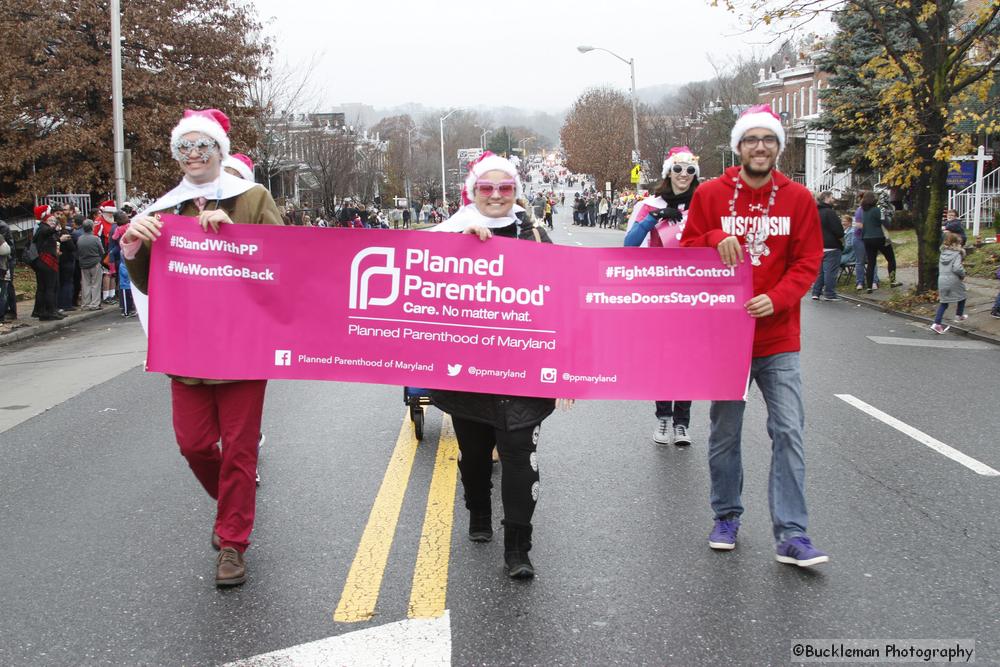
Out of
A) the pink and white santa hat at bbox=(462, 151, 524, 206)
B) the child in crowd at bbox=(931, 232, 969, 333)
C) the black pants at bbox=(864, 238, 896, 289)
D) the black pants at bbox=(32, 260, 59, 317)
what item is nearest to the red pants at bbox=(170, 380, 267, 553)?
the pink and white santa hat at bbox=(462, 151, 524, 206)

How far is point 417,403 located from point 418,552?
220 centimetres

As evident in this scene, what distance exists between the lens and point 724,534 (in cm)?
478

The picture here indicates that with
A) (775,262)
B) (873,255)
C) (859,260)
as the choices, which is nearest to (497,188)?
(775,262)

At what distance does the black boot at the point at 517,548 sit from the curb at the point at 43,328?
41.3 feet

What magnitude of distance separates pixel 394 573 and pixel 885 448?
4.16 meters

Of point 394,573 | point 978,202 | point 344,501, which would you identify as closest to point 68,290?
point 344,501

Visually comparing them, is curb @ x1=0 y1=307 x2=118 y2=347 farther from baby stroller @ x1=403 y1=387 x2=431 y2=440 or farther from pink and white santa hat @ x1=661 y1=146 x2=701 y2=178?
pink and white santa hat @ x1=661 y1=146 x2=701 y2=178

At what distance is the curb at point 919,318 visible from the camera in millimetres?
12860

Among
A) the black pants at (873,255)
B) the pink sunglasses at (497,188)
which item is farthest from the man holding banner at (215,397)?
the black pants at (873,255)

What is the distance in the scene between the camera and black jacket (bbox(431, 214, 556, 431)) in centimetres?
441

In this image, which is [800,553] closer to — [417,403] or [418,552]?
[418,552]

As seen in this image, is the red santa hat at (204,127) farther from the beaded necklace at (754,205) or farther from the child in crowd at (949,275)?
the child in crowd at (949,275)

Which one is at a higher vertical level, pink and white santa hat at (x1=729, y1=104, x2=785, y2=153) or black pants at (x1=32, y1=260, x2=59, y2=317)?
pink and white santa hat at (x1=729, y1=104, x2=785, y2=153)

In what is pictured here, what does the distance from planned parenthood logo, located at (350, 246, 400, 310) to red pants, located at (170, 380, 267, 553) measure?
65cm
